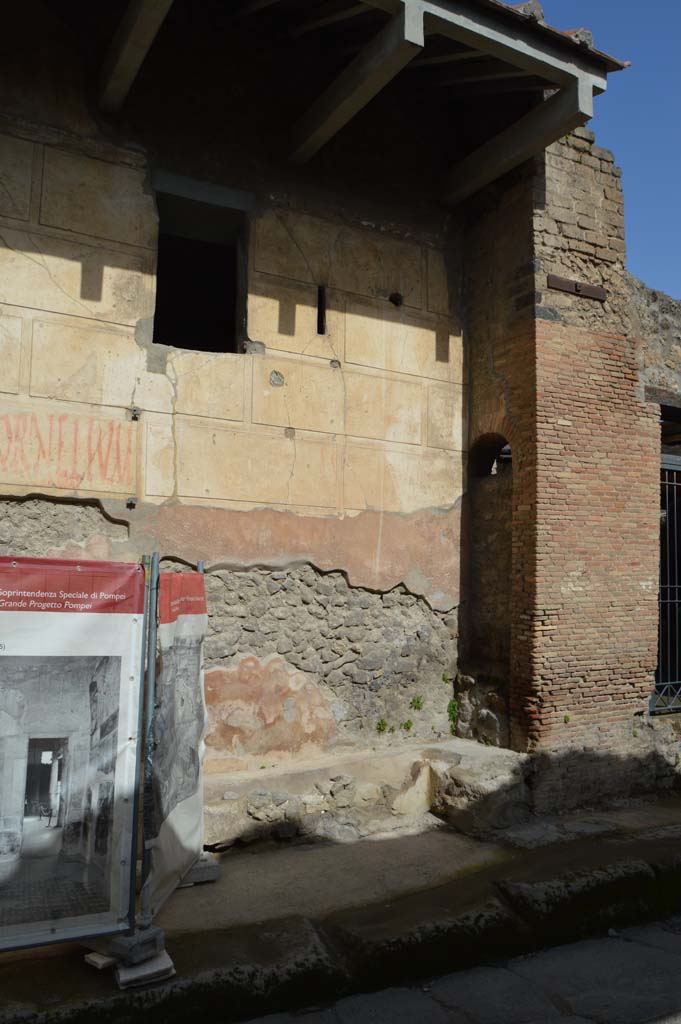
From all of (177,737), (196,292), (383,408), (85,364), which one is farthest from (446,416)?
(177,737)

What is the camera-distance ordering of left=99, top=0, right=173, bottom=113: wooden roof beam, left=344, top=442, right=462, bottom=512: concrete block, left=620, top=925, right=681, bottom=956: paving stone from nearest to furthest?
1. left=620, top=925, right=681, bottom=956: paving stone
2. left=99, top=0, right=173, bottom=113: wooden roof beam
3. left=344, top=442, right=462, bottom=512: concrete block

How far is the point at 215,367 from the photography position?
6066 millimetres

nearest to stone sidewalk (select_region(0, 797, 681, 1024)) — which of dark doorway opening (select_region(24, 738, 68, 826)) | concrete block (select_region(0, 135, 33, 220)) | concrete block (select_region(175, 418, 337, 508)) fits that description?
dark doorway opening (select_region(24, 738, 68, 826))

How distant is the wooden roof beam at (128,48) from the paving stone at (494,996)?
5.85 m

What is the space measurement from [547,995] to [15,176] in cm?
587

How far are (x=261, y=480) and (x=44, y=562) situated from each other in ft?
9.65

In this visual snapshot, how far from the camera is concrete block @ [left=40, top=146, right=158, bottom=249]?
18.3ft

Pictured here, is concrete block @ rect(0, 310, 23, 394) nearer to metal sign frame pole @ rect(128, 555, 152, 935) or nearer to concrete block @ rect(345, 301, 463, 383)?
metal sign frame pole @ rect(128, 555, 152, 935)

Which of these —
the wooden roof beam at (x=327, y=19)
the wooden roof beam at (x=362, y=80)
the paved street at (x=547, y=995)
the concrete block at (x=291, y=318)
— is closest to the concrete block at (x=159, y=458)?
the concrete block at (x=291, y=318)

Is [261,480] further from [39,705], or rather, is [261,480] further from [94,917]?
[94,917]

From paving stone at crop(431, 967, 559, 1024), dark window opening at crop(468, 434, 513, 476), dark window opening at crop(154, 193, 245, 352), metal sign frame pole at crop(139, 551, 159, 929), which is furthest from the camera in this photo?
dark window opening at crop(154, 193, 245, 352)

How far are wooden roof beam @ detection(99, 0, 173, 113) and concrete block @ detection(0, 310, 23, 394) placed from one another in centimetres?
174

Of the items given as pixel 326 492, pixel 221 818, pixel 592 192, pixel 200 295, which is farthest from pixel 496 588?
pixel 200 295

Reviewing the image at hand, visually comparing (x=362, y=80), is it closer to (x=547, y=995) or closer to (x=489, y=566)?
(x=489, y=566)
